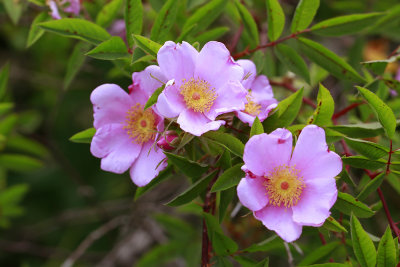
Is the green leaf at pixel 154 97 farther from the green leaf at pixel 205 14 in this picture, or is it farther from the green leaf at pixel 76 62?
the green leaf at pixel 76 62

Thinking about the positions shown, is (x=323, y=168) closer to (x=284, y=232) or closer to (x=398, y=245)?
(x=284, y=232)

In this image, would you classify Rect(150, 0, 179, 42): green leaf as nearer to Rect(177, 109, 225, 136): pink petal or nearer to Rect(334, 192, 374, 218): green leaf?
Rect(177, 109, 225, 136): pink petal

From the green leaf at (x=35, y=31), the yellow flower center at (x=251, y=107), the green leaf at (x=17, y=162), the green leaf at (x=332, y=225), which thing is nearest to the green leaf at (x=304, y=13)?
the yellow flower center at (x=251, y=107)

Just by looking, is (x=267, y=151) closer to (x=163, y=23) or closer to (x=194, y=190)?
(x=194, y=190)

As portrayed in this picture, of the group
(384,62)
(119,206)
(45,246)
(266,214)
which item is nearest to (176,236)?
(119,206)

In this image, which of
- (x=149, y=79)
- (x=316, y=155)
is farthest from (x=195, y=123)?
(x=316, y=155)
